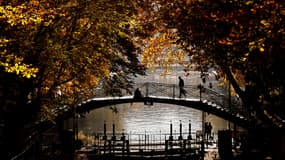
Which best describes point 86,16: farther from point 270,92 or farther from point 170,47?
point 170,47

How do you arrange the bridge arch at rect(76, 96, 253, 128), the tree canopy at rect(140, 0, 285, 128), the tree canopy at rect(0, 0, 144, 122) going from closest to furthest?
1. the tree canopy at rect(140, 0, 285, 128)
2. the tree canopy at rect(0, 0, 144, 122)
3. the bridge arch at rect(76, 96, 253, 128)

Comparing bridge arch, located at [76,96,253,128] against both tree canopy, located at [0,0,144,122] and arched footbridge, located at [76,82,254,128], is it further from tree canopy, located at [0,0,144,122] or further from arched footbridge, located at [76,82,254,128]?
tree canopy, located at [0,0,144,122]

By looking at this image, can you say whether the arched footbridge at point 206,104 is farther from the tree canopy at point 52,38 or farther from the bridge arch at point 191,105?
the tree canopy at point 52,38

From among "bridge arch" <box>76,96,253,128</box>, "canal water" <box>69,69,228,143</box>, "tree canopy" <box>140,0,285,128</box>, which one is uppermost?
"tree canopy" <box>140,0,285,128</box>

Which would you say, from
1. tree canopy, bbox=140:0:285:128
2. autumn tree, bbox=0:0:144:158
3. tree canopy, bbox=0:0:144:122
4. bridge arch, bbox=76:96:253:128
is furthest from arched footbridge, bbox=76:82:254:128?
autumn tree, bbox=0:0:144:158

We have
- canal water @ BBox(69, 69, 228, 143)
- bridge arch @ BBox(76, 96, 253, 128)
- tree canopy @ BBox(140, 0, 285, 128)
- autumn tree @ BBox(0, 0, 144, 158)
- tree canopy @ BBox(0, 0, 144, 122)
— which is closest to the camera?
tree canopy @ BBox(140, 0, 285, 128)

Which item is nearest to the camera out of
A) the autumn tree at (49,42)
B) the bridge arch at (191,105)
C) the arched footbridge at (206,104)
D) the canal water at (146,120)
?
the autumn tree at (49,42)

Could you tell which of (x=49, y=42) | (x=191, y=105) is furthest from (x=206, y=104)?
(x=49, y=42)

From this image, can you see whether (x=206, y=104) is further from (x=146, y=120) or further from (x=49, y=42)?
(x=146, y=120)

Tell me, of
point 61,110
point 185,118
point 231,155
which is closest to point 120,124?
point 185,118

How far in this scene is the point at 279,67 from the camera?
50.8 ft

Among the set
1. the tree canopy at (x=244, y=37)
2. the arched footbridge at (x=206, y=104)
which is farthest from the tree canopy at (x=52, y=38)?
the arched footbridge at (x=206, y=104)

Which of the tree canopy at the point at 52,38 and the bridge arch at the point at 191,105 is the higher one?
the tree canopy at the point at 52,38

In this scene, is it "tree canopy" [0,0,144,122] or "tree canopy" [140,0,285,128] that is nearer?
"tree canopy" [140,0,285,128]
